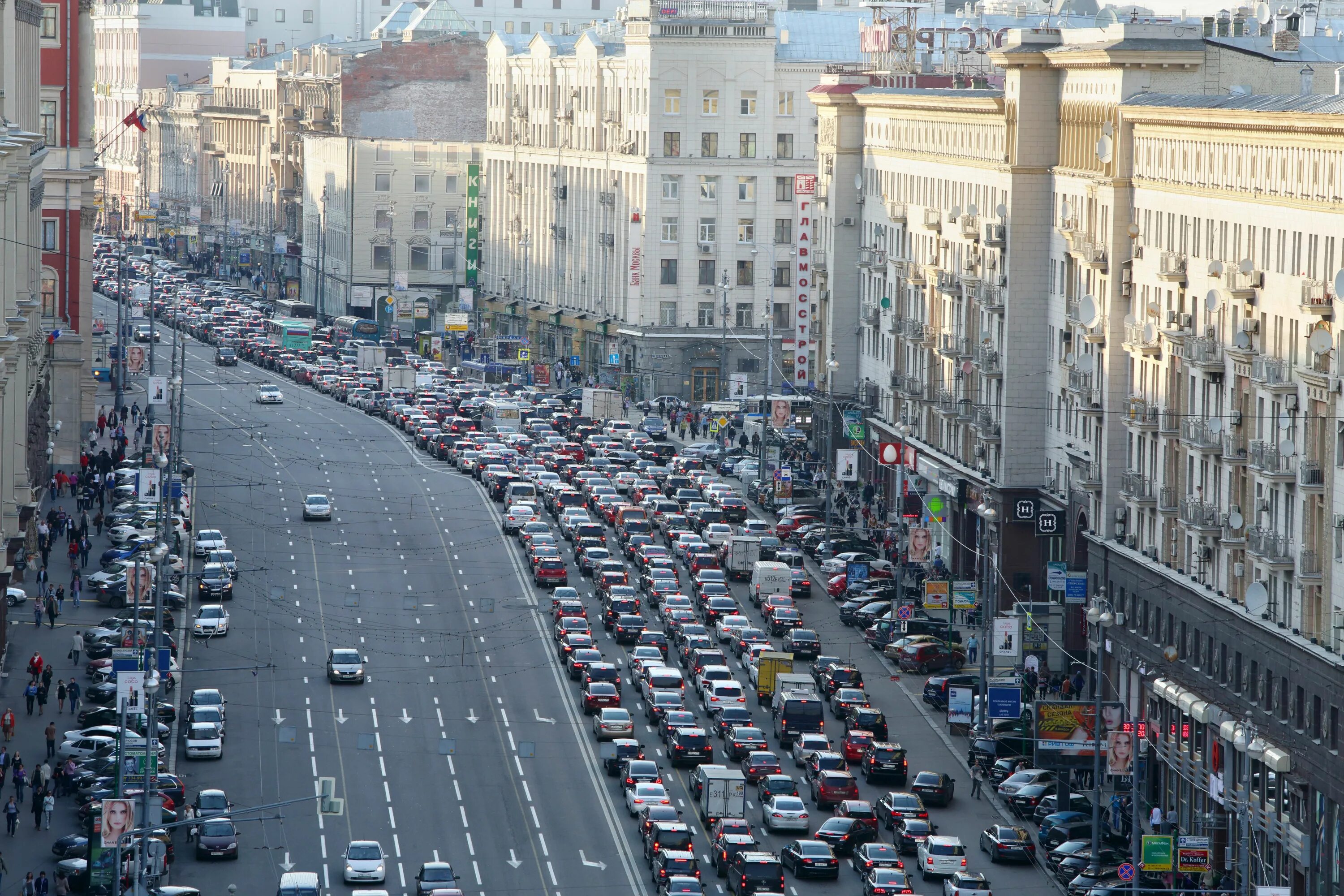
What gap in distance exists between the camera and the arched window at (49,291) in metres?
121

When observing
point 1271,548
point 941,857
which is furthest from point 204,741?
point 1271,548

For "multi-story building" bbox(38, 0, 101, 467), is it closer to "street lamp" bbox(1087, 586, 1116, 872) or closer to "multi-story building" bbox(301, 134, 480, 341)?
"multi-story building" bbox(301, 134, 480, 341)

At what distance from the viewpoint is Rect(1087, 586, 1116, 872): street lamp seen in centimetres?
6038

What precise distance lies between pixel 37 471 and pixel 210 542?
923cm

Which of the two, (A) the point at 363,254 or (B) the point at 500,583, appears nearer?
(B) the point at 500,583

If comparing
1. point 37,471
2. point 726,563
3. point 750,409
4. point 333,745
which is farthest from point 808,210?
point 333,745

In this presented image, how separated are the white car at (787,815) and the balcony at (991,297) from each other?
110 ft

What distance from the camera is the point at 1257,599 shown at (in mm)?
65562

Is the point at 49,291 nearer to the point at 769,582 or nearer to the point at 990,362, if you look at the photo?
the point at 769,582

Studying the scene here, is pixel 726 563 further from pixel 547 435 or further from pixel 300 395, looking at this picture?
pixel 300 395

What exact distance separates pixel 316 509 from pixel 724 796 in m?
46.6

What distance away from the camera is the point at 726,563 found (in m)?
99.8

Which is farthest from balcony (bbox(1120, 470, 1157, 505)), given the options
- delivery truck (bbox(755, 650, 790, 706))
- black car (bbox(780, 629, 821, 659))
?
black car (bbox(780, 629, 821, 659))

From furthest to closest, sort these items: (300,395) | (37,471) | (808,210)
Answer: (300,395) < (808,210) < (37,471)
